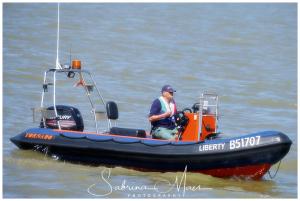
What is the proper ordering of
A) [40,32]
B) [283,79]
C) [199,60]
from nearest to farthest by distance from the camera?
[283,79] → [199,60] → [40,32]

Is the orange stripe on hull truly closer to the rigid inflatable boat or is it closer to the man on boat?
the rigid inflatable boat

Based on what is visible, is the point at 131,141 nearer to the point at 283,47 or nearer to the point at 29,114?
the point at 29,114

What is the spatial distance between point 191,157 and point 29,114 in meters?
5.08

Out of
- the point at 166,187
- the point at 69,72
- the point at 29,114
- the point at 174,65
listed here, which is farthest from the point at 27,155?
the point at 174,65

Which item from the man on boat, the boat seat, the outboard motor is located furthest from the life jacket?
the outboard motor

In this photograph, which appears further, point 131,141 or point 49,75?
point 49,75

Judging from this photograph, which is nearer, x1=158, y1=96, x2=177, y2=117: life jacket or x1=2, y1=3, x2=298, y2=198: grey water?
x1=2, y1=3, x2=298, y2=198: grey water

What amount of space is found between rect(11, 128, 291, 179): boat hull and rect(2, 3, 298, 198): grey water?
0.12m

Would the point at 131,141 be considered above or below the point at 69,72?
below

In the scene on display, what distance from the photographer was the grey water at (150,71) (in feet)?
37.1

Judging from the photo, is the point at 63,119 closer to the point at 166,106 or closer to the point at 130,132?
the point at 130,132

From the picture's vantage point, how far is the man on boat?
1174 cm

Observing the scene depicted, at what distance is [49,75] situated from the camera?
19234 mm

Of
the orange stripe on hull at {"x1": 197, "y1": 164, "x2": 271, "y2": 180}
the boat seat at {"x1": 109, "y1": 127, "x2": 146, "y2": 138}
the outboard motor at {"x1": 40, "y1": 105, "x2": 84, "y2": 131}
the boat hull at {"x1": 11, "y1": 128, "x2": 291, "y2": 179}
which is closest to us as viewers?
the boat hull at {"x1": 11, "y1": 128, "x2": 291, "y2": 179}
